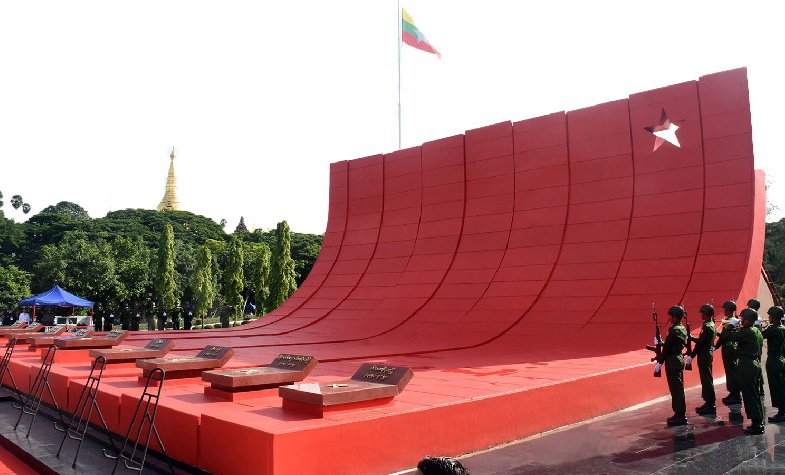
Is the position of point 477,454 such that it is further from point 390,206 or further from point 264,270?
point 264,270

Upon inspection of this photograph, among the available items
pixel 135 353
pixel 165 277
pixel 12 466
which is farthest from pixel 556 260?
pixel 165 277

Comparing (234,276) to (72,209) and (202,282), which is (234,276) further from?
(72,209)

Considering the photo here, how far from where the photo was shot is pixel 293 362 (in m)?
5.07

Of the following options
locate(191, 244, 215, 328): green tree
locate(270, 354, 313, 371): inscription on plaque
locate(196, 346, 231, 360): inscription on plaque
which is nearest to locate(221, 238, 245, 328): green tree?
locate(191, 244, 215, 328): green tree

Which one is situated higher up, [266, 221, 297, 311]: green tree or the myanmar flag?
the myanmar flag

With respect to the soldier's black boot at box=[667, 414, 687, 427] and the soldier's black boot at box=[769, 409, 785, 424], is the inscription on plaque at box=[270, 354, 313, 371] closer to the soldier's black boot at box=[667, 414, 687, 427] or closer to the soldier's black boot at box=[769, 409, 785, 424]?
the soldier's black boot at box=[667, 414, 687, 427]

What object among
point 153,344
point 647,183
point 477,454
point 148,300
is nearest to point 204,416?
point 477,454

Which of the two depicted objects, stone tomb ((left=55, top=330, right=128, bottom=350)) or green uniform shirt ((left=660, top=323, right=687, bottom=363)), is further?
stone tomb ((left=55, top=330, right=128, bottom=350))

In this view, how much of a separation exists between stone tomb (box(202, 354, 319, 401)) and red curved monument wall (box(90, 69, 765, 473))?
0.52 feet

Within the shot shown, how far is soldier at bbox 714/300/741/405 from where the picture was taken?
632 cm

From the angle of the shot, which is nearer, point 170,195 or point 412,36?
point 412,36

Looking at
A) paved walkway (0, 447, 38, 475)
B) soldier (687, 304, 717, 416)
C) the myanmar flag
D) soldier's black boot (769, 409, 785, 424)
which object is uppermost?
the myanmar flag

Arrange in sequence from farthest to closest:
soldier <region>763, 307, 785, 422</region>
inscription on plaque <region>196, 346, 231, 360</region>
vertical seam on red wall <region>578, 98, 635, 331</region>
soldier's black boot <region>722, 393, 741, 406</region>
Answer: vertical seam on red wall <region>578, 98, 635, 331</region> → soldier's black boot <region>722, 393, 741, 406</region> → soldier <region>763, 307, 785, 422</region> → inscription on plaque <region>196, 346, 231, 360</region>

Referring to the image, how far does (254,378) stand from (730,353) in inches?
202
